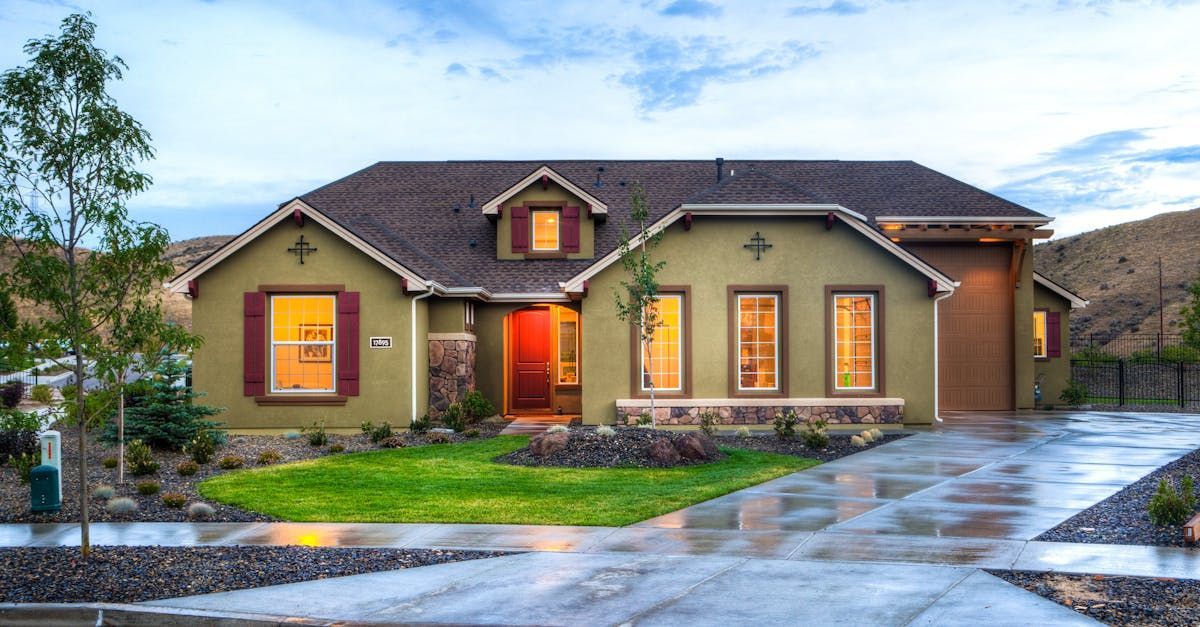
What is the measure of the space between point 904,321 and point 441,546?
586 inches

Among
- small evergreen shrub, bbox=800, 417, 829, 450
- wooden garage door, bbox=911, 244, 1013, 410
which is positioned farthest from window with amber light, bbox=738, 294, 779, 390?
wooden garage door, bbox=911, 244, 1013, 410

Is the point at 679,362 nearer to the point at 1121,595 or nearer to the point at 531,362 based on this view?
the point at 531,362

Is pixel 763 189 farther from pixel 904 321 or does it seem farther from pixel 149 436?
pixel 149 436

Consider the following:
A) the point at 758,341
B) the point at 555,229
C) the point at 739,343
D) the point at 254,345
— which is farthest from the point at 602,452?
the point at 555,229

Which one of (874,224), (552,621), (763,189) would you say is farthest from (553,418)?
Answer: (552,621)

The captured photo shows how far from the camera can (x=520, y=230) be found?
2630 cm

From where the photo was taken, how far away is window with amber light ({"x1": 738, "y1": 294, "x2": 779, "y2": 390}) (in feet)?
72.8

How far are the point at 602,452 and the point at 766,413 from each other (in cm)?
655

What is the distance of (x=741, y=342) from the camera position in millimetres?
22219

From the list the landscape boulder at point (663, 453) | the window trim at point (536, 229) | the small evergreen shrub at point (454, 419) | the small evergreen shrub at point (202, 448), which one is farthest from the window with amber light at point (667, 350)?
the small evergreen shrub at point (202, 448)

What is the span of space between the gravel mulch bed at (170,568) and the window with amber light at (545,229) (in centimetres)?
1729

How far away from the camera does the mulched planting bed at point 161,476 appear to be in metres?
11.9

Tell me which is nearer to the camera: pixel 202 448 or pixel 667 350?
pixel 202 448

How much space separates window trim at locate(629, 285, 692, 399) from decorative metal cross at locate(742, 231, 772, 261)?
1.58 m
